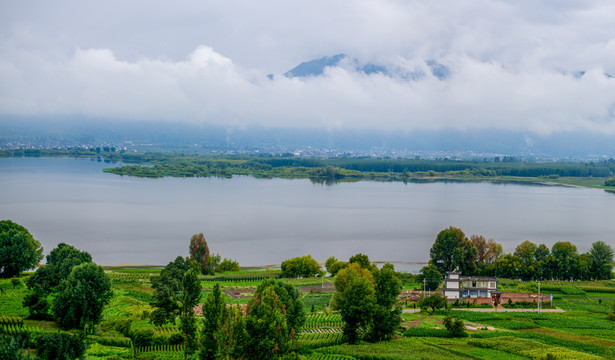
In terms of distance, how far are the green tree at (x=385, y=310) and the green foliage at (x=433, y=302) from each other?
10.1ft

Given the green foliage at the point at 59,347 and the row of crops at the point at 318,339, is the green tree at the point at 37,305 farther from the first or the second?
the row of crops at the point at 318,339

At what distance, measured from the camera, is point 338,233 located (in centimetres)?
3497

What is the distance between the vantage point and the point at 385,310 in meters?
15.2

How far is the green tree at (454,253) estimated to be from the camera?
24562 mm

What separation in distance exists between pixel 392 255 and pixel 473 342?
1502 centimetres

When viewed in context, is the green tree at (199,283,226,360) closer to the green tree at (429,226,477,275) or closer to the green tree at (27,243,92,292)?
the green tree at (27,243,92,292)

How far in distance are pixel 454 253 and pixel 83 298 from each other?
1674 cm

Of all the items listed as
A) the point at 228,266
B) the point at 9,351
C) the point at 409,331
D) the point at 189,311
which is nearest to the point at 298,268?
the point at 228,266

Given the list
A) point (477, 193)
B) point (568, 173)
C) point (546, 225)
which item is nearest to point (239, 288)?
point (546, 225)

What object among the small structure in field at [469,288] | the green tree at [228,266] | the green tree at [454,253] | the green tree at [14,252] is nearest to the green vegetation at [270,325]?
the green tree at [14,252]

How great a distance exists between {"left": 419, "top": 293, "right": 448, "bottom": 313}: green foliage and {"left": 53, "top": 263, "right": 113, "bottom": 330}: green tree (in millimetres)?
10424

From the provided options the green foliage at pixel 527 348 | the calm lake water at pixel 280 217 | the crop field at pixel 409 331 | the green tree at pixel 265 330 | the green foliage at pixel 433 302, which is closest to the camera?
the green tree at pixel 265 330

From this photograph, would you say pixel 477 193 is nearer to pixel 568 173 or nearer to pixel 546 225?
pixel 546 225

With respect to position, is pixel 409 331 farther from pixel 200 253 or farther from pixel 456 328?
pixel 200 253
